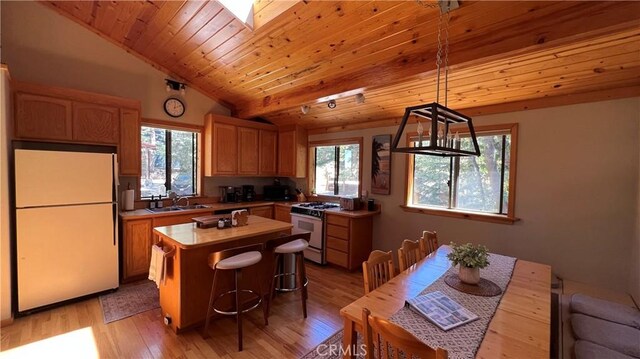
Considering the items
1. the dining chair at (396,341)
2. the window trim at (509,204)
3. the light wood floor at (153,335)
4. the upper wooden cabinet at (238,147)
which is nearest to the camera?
the dining chair at (396,341)

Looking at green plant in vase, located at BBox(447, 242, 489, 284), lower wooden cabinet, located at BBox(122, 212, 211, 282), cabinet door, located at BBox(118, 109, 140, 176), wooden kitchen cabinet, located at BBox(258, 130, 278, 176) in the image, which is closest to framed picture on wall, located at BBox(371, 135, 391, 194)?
wooden kitchen cabinet, located at BBox(258, 130, 278, 176)

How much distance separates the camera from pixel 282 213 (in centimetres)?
488

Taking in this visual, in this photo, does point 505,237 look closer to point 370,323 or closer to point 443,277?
point 443,277

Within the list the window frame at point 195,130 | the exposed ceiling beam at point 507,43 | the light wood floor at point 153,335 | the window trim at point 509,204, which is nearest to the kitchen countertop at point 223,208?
the window frame at point 195,130

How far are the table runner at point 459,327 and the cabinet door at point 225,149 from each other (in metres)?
3.77

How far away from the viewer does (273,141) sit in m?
5.30

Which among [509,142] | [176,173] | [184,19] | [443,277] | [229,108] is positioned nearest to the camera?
[443,277]

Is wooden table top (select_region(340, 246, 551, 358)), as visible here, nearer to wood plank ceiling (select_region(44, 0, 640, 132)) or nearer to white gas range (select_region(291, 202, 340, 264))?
wood plank ceiling (select_region(44, 0, 640, 132))

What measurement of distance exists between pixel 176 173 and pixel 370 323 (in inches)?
167

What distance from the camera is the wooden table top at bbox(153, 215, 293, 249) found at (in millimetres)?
2248

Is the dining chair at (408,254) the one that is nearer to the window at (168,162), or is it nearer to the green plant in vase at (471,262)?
the green plant in vase at (471,262)

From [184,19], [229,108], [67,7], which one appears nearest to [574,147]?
[184,19]

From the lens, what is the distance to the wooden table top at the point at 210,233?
7.38 feet

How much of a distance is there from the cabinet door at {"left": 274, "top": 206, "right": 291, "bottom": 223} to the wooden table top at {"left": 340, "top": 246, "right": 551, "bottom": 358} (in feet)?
9.37
